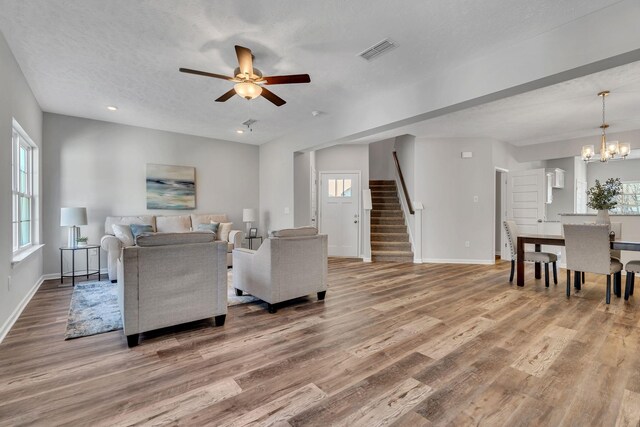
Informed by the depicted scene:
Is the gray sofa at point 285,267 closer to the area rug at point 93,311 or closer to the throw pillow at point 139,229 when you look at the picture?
the area rug at point 93,311

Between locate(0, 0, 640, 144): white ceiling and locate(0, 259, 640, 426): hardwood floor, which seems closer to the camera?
locate(0, 259, 640, 426): hardwood floor

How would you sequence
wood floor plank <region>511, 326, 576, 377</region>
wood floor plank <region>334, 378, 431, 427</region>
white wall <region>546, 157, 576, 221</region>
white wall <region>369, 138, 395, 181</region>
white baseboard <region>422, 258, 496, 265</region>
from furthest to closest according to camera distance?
white wall <region>369, 138, 395, 181</region>
white wall <region>546, 157, 576, 221</region>
white baseboard <region>422, 258, 496, 265</region>
wood floor plank <region>511, 326, 576, 377</region>
wood floor plank <region>334, 378, 431, 427</region>

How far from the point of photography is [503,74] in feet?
9.22

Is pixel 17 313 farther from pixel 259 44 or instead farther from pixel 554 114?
pixel 554 114

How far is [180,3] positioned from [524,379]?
12.0ft

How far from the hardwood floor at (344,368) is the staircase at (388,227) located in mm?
2987

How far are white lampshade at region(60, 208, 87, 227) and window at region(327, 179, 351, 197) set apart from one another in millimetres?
4610

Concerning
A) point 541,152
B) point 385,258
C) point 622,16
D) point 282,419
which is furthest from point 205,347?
point 541,152

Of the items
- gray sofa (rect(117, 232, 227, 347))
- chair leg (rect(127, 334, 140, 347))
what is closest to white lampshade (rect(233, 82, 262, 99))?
gray sofa (rect(117, 232, 227, 347))

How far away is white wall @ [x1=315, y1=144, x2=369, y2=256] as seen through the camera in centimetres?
682

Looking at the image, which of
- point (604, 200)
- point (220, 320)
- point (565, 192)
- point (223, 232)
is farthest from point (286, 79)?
point (565, 192)

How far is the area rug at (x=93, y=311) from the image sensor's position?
2771 mm

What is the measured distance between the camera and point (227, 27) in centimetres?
254

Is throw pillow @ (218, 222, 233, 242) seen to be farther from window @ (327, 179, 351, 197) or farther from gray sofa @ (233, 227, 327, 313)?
window @ (327, 179, 351, 197)
